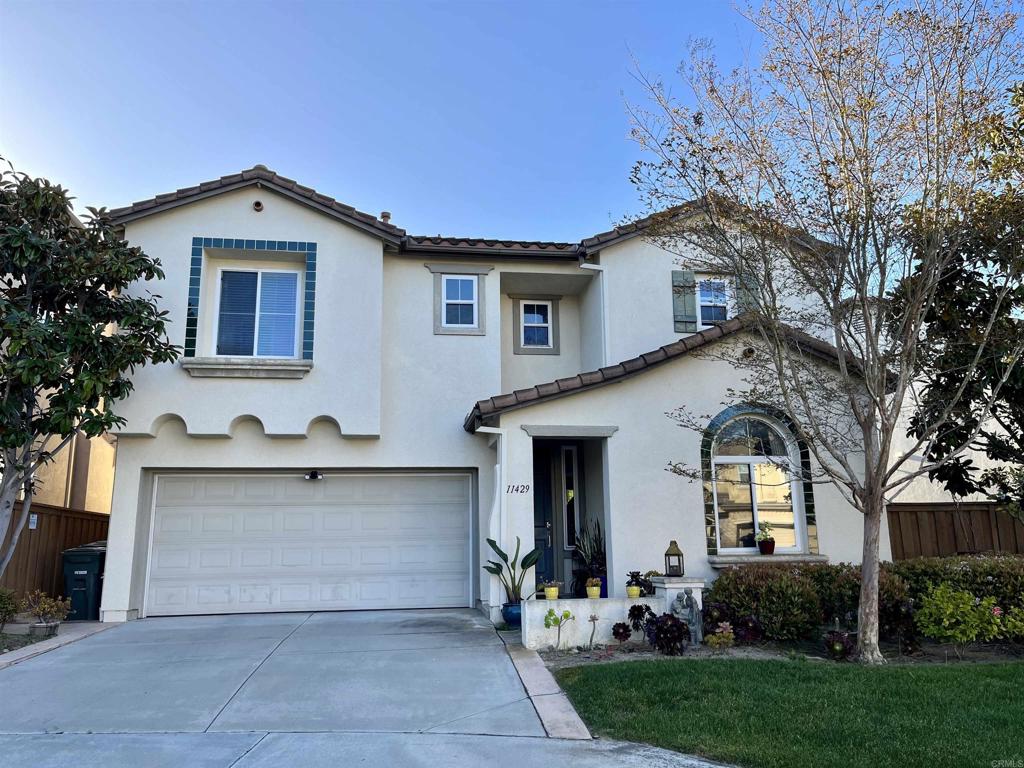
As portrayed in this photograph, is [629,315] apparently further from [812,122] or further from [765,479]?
[812,122]

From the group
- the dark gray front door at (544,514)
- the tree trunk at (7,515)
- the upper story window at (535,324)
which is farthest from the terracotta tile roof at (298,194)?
the tree trunk at (7,515)

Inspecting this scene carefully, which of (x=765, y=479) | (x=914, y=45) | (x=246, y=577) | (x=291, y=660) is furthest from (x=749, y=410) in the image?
(x=246, y=577)

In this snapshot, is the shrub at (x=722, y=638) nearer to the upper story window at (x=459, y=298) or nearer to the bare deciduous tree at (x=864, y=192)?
the bare deciduous tree at (x=864, y=192)

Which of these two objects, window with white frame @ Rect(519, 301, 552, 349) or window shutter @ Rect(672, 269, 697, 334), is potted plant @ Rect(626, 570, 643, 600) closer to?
window shutter @ Rect(672, 269, 697, 334)

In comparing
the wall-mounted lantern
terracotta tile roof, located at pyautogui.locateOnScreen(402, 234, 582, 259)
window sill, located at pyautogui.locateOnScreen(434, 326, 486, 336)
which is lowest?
the wall-mounted lantern

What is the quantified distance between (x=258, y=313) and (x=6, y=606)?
547cm

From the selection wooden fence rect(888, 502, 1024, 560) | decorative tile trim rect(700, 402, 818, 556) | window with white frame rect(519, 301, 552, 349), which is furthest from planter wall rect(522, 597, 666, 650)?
window with white frame rect(519, 301, 552, 349)

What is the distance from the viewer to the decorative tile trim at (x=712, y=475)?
11.0 m

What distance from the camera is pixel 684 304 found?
13578mm

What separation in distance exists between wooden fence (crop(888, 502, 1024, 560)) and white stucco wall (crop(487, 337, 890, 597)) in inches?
55.7

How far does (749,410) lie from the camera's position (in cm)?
1148

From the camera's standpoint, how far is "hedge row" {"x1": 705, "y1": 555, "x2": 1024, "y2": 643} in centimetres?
910

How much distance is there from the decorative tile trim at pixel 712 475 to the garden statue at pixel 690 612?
71.1 inches

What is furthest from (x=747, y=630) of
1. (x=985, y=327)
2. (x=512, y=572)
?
(x=985, y=327)
